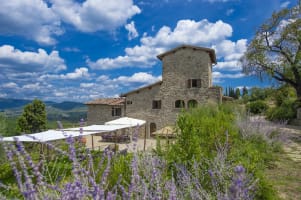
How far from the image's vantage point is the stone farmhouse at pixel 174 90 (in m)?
19.0

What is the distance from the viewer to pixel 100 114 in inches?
871

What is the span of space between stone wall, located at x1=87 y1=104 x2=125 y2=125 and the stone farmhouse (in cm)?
174

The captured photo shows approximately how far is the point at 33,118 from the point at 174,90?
478 inches

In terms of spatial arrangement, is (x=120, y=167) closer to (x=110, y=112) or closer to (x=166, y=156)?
(x=166, y=156)

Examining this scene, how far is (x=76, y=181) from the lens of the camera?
112 cm

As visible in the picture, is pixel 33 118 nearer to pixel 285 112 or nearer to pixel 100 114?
pixel 100 114

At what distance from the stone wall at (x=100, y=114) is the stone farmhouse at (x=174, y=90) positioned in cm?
174

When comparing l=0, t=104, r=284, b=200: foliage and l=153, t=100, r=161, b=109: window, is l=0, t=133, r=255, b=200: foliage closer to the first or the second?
l=0, t=104, r=284, b=200: foliage

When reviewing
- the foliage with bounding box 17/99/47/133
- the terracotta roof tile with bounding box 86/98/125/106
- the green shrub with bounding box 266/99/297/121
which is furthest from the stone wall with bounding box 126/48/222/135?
the foliage with bounding box 17/99/47/133

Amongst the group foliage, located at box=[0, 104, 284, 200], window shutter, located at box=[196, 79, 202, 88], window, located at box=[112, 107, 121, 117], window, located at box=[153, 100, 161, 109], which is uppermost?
window shutter, located at box=[196, 79, 202, 88]

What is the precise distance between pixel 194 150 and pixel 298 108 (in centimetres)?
1772

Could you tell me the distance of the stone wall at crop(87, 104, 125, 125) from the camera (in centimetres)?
2178

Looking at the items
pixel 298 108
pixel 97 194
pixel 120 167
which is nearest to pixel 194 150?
pixel 120 167

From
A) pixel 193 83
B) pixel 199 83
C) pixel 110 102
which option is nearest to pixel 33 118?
pixel 110 102
